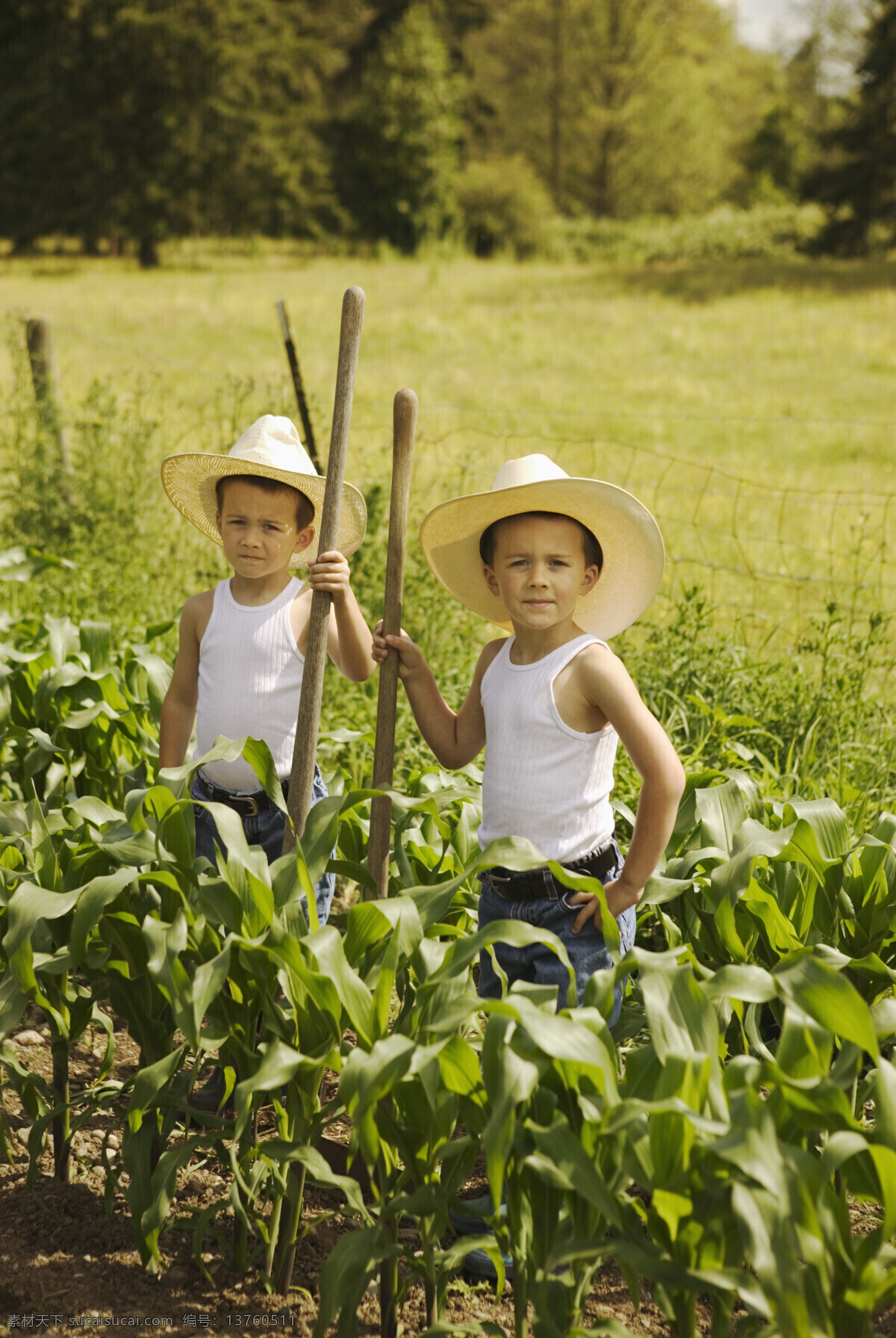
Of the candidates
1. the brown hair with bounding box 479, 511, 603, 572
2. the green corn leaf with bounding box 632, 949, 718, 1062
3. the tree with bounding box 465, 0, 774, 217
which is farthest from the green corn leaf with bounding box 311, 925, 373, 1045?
the tree with bounding box 465, 0, 774, 217

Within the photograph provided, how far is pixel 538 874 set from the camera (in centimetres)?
207

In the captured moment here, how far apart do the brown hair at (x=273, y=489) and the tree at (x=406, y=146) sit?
30.3 metres

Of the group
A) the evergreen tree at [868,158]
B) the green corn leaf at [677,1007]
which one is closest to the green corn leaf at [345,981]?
the green corn leaf at [677,1007]

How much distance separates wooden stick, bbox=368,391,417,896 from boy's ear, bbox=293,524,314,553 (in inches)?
16.6

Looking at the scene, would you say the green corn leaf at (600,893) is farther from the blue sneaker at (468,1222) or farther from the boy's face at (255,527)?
the boy's face at (255,527)

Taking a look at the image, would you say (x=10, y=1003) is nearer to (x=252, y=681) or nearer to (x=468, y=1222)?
(x=252, y=681)

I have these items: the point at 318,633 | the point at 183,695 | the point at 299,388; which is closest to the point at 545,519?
the point at 318,633

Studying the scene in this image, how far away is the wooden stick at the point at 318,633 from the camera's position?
220 centimetres

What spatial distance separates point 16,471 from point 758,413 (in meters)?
10.1

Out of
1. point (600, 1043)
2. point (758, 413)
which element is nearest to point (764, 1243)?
point (600, 1043)

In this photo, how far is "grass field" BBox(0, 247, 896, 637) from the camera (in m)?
6.86

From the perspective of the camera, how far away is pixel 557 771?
2.08m

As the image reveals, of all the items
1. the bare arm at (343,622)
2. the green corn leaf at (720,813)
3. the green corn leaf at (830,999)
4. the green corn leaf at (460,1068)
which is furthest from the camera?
the green corn leaf at (720,813)

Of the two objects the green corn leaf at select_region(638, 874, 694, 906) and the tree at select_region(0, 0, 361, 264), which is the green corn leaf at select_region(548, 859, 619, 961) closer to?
the green corn leaf at select_region(638, 874, 694, 906)
